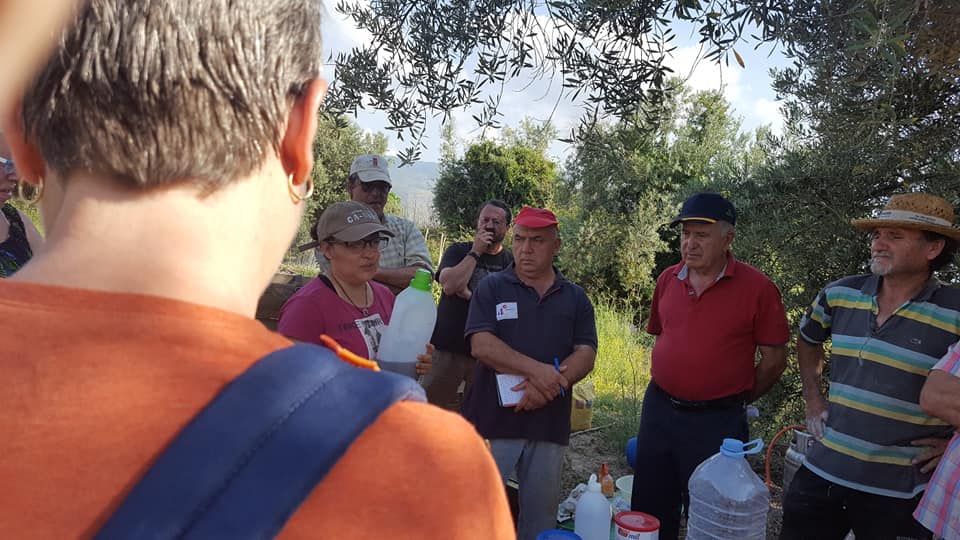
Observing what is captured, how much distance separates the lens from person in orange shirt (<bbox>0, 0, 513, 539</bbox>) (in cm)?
57

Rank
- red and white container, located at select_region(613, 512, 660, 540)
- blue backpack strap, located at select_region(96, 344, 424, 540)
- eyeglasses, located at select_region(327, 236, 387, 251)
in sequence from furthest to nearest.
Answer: eyeglasses, located at select_region(327, 236, 387, 251), red and white container, located at select_region(613, 512, 660, 540), blue backpack strap, located at select_region(96, 344, 424, 540)

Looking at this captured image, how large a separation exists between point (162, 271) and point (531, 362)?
326 centimetres

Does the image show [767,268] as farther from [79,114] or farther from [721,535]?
[79,114]

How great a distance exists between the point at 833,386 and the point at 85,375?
3.74m

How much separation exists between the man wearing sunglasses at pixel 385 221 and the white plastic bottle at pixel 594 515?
2.34 metres

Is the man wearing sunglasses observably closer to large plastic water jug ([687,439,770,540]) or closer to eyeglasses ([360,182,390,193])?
eyeglasses ([360,182,390,193])

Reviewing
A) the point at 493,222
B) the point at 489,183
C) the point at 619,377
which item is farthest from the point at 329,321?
the point at 489,183

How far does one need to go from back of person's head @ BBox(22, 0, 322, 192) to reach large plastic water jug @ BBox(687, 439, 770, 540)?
9.02 ft

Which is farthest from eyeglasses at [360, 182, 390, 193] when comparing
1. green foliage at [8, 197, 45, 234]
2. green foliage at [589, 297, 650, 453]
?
green foliage at [589, 297, 650, 453]

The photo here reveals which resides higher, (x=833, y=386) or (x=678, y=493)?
(x=833, y=386)

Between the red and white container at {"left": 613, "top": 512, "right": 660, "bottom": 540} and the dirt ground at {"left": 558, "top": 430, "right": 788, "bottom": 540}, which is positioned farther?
the dirt ground at {"left": 558, "top": 430, "right": 788, "bottom": 540}

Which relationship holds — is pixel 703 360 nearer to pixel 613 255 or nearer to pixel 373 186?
pixel 373 186

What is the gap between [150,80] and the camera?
2.29 feet

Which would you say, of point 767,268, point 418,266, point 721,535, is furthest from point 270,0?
point 767,268
